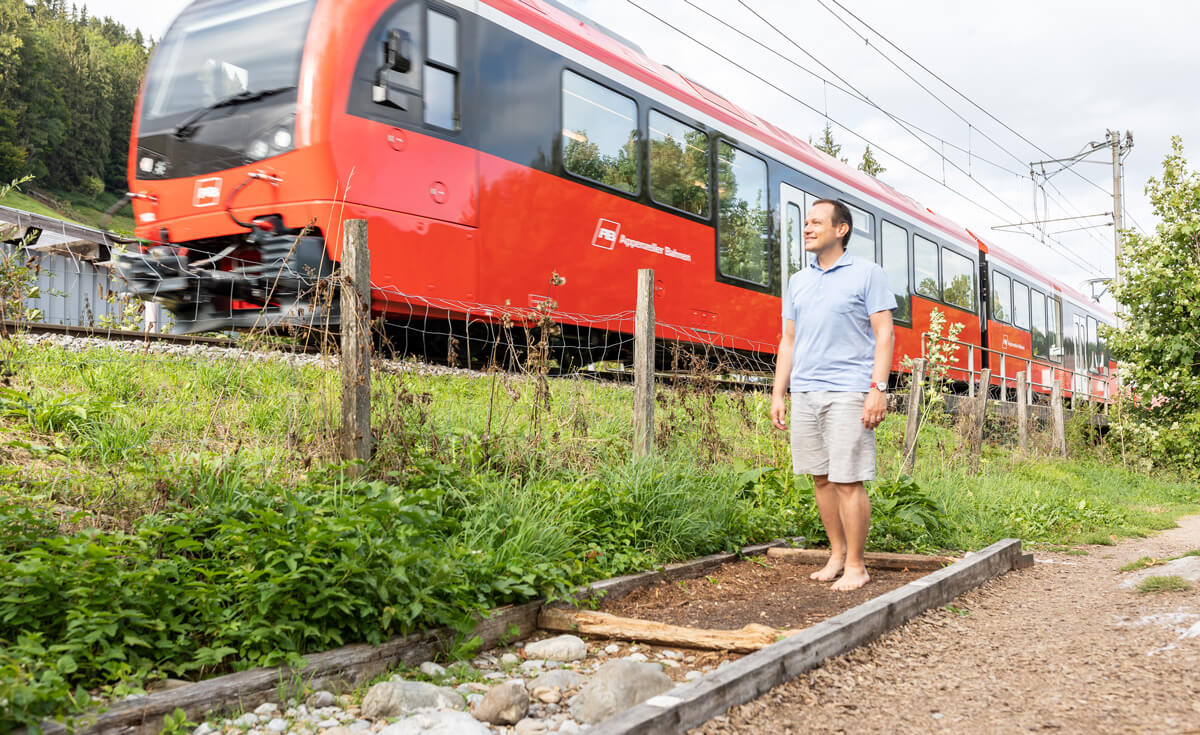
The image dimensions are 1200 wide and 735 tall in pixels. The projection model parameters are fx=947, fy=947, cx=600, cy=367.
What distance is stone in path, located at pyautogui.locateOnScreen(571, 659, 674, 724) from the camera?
288cm

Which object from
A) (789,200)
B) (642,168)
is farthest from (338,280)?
(789,200)

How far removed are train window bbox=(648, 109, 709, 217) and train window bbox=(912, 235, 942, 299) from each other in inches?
277

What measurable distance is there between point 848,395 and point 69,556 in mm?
3358

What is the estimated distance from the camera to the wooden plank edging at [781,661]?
248 cm

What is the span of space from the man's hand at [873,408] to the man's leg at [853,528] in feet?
1.16

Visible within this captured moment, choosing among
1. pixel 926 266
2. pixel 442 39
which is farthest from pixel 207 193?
pixel 926 266

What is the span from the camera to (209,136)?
7.98 meters

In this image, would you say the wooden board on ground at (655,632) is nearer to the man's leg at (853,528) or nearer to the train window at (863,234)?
the man's leg at (853,528)

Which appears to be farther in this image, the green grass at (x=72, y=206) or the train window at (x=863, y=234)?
the green grass at (x=72, y=206)

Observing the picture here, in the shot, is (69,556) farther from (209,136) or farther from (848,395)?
(209,136)

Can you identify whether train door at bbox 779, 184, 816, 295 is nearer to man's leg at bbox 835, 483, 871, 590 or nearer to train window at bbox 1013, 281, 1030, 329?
man's leg at bbox 835, 483, 871, 590

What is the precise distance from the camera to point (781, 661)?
3.10 meters

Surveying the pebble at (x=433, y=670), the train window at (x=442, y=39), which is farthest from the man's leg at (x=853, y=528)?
the train window at (x=442, y=39)

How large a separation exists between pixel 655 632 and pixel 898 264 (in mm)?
13439
